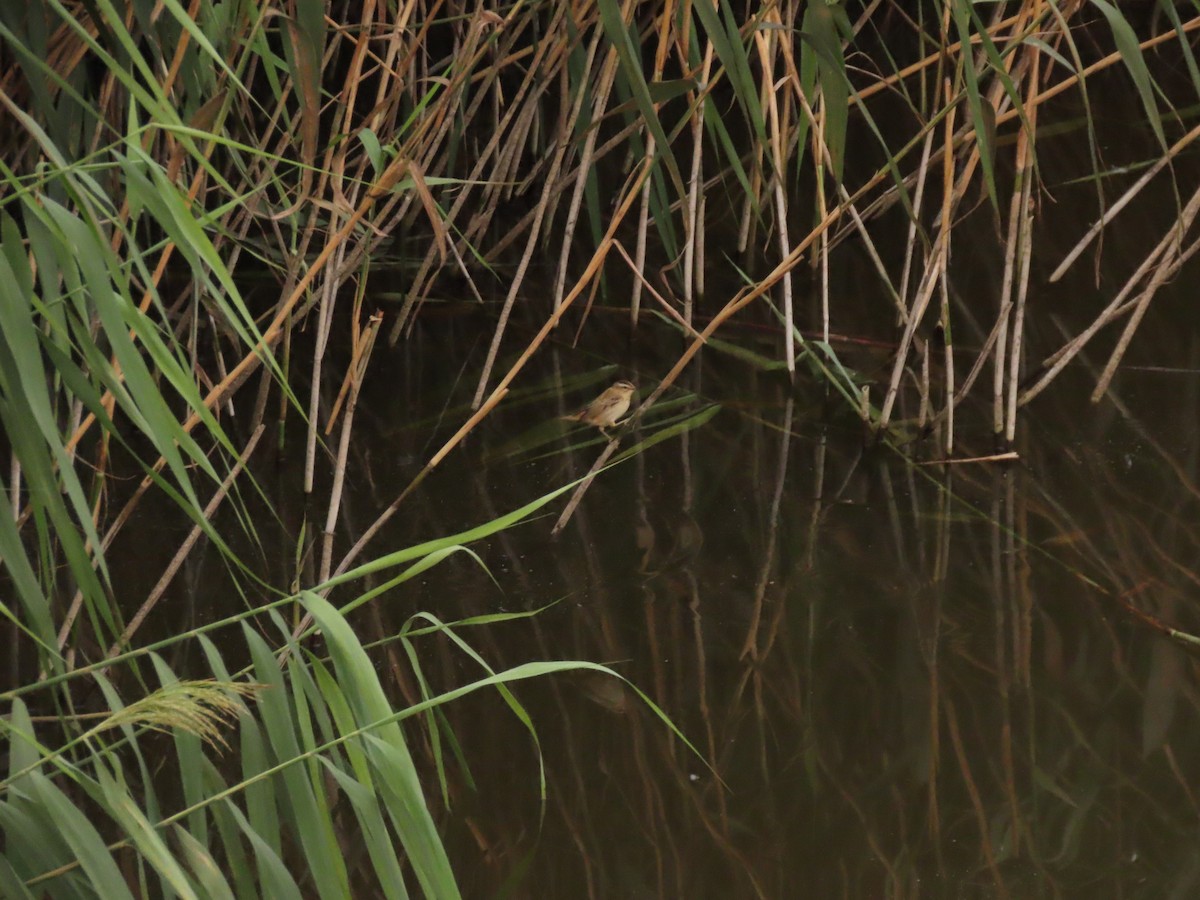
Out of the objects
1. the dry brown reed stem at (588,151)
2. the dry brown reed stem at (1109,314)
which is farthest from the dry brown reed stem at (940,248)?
the dry brown reed stem at (588,151)

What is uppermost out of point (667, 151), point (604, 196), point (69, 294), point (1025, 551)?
point (667, 151)

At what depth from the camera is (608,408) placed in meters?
2.77

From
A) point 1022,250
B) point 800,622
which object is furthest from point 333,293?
point 1022,250

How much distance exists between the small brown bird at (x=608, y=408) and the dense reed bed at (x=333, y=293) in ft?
0.48

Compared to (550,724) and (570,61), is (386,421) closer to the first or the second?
(570,61)

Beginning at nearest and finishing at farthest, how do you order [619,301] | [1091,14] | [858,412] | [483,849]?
[483,849], [858,412], [619,301], [1091,14]

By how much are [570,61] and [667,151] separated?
1.55m

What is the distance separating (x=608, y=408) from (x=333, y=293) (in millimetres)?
629

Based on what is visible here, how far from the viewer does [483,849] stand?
1787 mm

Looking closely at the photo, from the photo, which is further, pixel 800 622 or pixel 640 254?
pixel 640 254

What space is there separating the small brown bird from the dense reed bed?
145 mm

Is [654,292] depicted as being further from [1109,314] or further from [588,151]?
[1109,314]

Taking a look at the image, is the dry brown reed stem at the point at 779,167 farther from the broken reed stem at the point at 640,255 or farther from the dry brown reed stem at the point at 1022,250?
the dry brown reed stem at the point at 1022,250

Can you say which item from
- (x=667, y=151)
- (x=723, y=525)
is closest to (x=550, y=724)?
(x=723, y=525)
